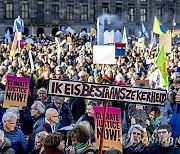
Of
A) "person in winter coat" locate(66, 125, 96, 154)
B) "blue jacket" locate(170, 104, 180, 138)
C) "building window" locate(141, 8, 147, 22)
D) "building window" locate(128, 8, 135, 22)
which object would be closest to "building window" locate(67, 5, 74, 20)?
"building window" locate(128, 8, 135, 22)

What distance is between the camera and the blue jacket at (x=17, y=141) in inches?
253

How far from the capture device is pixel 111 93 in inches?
210

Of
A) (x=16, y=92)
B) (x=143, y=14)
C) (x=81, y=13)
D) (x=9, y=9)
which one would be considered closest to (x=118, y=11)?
(x=143, y=14)

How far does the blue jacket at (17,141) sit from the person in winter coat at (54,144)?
3.70 ft

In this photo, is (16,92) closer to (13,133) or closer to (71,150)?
(13,133)

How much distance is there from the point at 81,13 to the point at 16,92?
124 feet

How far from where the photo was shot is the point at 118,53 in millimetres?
15766

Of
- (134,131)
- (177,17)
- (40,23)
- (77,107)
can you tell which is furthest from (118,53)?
(177,17)

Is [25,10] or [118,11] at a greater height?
[118,11]

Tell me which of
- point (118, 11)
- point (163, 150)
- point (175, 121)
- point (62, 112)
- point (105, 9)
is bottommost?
point (163, 150)

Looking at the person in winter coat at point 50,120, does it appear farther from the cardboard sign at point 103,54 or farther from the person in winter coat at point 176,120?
the cardboard sign at point 103,54

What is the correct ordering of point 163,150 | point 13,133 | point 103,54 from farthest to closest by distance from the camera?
point 103,54, point 13,133, point 163,150

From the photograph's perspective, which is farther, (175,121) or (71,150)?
(175,121)

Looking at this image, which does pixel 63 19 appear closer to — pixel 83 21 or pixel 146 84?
pixel 83 21
